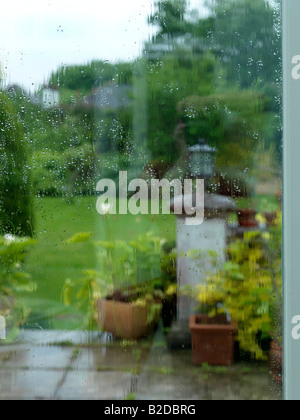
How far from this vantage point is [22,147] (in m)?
1.60

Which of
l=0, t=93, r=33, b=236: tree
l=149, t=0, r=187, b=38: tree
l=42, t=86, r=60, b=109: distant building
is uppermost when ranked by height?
l=149, t=0, r=187, b=38: tree

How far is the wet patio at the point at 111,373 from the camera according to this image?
5.02ft

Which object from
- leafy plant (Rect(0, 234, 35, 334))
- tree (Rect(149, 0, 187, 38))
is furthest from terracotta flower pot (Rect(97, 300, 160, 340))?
tree (Rect(149, 0, 187, 38))

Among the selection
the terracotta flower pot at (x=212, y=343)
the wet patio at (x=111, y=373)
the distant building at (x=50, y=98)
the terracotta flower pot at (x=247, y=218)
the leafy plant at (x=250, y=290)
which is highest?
the distant building at (x=50, y=98)

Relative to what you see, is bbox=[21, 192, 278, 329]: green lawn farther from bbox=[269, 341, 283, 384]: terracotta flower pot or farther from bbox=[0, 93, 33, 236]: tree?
bbox=[269, 341, 283, 384]: terracotta flower pot

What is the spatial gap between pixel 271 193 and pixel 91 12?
810 mm

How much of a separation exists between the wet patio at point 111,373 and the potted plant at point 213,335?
0.10 ft

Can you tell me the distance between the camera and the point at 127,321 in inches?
60.7

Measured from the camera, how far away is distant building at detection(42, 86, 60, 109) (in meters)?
1.57

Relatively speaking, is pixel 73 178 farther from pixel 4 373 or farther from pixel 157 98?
pixel 4 373

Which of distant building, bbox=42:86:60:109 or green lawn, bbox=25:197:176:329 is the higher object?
distant building, bbox=42:86:60:109

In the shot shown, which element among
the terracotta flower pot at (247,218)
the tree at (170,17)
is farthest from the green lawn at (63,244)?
the tree at (170,17)

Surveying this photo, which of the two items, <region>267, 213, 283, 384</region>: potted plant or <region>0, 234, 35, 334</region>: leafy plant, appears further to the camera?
<region>0, 234, 35, 334</region>: leafy plant

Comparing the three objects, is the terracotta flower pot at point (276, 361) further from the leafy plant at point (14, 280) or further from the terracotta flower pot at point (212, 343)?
the leafy plant at point (14, 280)
